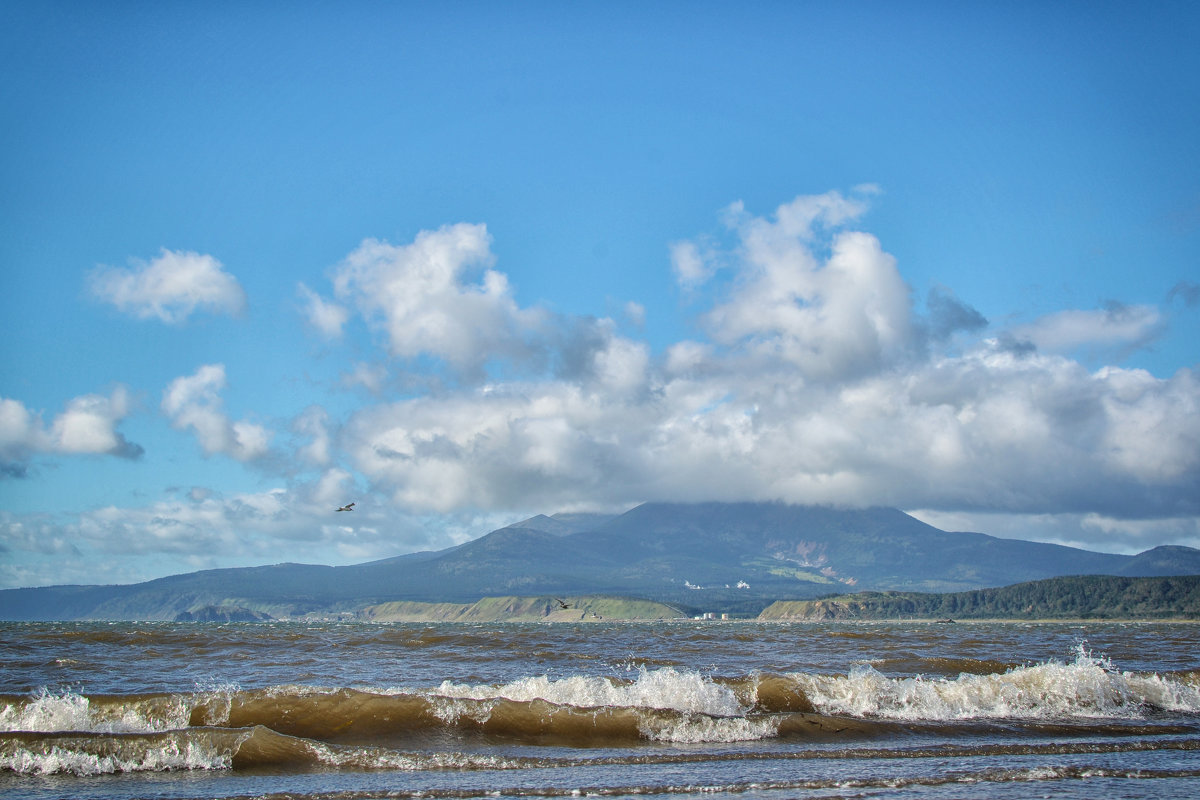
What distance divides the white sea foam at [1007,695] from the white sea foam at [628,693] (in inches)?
134

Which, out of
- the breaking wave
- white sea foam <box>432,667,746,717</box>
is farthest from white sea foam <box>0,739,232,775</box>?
white sea foam <box>432,667,746,717</box>

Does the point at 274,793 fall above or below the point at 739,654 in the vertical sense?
above

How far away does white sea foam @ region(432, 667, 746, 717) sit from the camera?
26.2 m

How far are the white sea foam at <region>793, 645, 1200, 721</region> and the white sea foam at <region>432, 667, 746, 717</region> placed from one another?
339 centimetres

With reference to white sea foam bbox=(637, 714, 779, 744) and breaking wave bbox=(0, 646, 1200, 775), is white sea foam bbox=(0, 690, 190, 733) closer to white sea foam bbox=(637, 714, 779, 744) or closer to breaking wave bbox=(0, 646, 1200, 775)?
breaking wave bbox=(0, 646, 1200, 775)

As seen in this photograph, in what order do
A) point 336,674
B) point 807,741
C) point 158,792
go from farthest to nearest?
point 336,674 → point 807,741 → point 158,792

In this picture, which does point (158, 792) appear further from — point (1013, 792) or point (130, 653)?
point (130, 653)

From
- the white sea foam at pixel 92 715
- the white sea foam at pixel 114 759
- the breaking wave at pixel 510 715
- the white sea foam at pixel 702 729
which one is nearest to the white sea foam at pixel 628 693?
the breaking wave at pixel 510 715

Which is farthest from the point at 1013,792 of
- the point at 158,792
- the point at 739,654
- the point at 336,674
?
the point at 739,654

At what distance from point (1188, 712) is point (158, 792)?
30.4 metres

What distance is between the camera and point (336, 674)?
119ft

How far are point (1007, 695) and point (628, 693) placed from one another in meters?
12.6

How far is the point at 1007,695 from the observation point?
90.4 ft

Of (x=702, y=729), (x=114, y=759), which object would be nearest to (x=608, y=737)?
(x=702, y=729)
